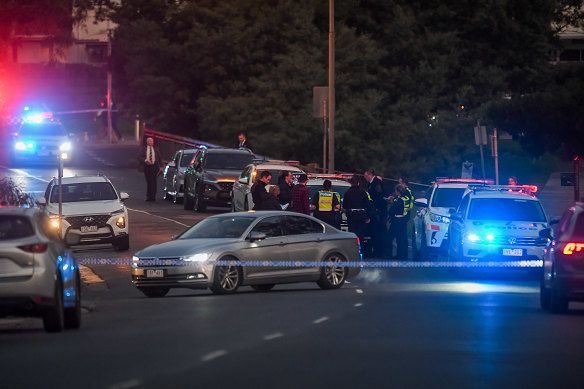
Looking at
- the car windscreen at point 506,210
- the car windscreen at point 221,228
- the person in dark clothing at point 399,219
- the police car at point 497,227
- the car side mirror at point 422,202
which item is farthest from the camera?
the person in dark clothing at point 399,219

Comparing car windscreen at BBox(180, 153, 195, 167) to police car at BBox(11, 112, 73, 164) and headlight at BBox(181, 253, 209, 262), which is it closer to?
police car at BBox(11, 112, 73, 164)

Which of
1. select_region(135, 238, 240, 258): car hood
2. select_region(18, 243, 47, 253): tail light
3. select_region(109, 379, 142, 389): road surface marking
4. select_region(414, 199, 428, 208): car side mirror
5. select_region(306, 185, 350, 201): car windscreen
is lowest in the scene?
select_region(109, 379, 142, 389): road surface marking

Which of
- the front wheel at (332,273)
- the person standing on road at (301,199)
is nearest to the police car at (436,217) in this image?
the person standing on road at (301,199)

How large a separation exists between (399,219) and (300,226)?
700 cm

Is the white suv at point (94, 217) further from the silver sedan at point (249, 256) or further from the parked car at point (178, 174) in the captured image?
the parked car at point (178, 174)

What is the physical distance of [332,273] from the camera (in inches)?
944

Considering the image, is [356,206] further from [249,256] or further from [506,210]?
[249,256]

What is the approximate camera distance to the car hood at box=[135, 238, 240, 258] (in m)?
22.0

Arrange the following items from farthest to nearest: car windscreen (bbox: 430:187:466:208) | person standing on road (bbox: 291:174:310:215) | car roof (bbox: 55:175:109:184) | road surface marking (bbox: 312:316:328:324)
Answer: car roof (bbox: 55:175:109:184)
car windscreen (bbox: 430:187:466:208)
person standing on road (bbox: 291:174:310:215)
road surface marking (bbox: 312:316:328:324)

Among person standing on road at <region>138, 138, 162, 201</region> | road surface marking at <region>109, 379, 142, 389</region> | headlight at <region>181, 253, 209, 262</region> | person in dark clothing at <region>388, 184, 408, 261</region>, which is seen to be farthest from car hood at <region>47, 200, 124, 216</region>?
road surface marking at <region>109, 379, 142, 389</region>

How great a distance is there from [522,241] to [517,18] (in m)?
41.3

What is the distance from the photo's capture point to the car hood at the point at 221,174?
4028cm

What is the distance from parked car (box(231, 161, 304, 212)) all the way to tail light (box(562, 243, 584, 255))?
57.7 ft

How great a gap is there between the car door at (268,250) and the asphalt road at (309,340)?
1.45 feet
